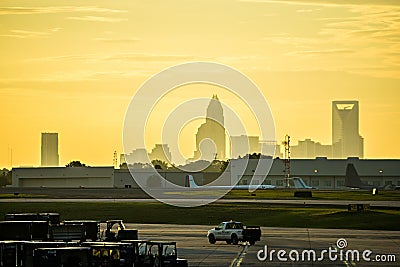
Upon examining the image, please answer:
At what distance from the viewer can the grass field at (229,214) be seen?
100375mm

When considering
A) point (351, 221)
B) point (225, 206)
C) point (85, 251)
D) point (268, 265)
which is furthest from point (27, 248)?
point (225, 206)

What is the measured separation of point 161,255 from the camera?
49.5 meters

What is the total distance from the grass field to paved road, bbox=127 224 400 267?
25.3ft

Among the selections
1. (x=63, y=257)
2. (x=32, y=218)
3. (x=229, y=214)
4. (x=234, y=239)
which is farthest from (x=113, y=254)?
(x=229, y=214)

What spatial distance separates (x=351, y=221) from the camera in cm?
10094

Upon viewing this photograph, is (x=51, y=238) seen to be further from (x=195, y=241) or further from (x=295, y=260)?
(x=195, y=241)

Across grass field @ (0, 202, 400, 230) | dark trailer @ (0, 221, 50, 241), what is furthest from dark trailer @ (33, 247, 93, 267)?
grass field @ (0, 202, 400, 230)

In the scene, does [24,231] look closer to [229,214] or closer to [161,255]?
[161,255]

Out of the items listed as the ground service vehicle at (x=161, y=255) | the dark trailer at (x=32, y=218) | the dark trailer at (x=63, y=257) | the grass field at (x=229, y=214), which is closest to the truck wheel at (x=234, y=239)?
the dark trailer at (x=32, y=218)

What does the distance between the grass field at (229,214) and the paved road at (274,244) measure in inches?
304

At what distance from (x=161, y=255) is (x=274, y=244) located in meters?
24.0

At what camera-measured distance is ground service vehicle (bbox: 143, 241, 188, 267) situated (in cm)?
4947

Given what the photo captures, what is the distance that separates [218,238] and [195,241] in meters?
2.21

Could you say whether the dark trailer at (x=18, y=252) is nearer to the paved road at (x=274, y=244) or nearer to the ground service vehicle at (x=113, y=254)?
the ground service vehicle at (x=113, y=254)
